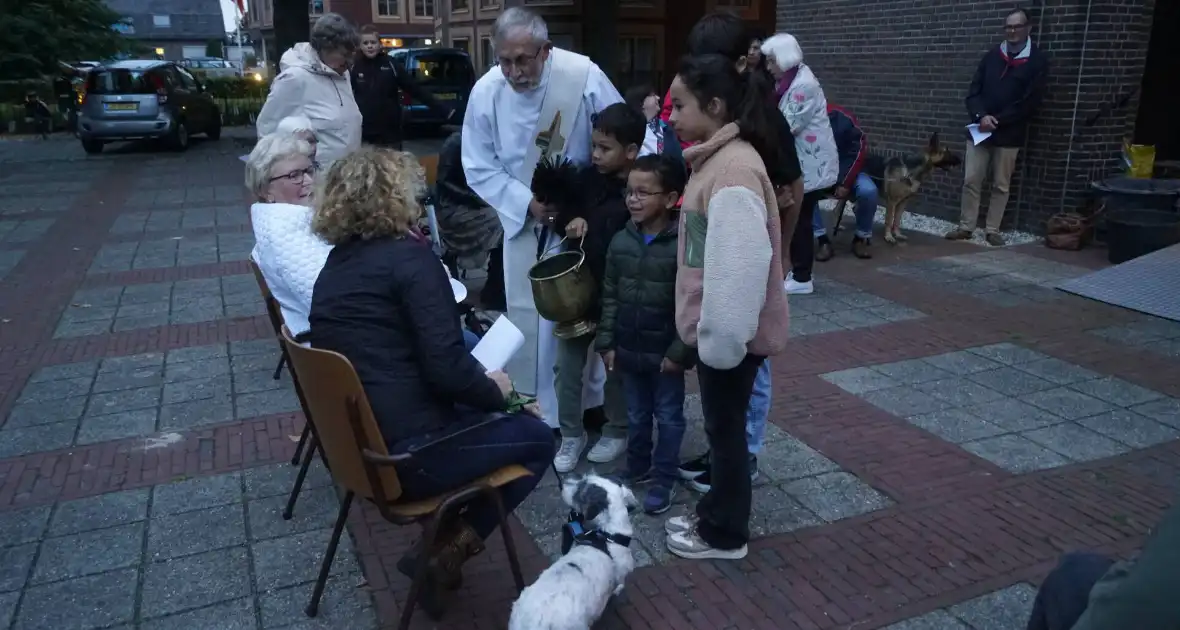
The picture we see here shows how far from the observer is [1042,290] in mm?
6832

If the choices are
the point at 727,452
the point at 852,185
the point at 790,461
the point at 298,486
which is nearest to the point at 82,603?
the point at 298,486

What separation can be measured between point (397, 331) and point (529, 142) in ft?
5.39

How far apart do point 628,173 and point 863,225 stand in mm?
4830

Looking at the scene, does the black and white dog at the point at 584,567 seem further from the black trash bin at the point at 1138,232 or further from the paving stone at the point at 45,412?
the black trash bin at the point at 1138,232

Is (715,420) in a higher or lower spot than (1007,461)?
higher

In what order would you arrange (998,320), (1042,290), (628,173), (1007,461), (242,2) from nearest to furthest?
1. (628,173)
2. (1007,461)
3. (998,320)
4. (1042,290)
5. (242,2)

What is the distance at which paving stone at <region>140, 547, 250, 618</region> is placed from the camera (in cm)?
307

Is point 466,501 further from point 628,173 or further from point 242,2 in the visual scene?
point 242,2

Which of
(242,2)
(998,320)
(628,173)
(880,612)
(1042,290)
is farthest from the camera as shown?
(242,2)

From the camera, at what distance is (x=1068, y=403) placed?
472 cm

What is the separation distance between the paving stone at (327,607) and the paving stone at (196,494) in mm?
827

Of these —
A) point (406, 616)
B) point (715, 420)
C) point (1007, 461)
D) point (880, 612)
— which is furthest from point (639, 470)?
point (1007, 461)

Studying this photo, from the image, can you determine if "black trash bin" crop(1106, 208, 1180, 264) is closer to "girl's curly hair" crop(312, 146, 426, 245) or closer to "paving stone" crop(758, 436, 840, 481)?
"paving stone" crop(758, 436, 840, 481)

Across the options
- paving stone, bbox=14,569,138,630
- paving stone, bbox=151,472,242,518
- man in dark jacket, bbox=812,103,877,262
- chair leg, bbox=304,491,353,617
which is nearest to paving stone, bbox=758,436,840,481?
chair leg, bbox=304,491,353,617
